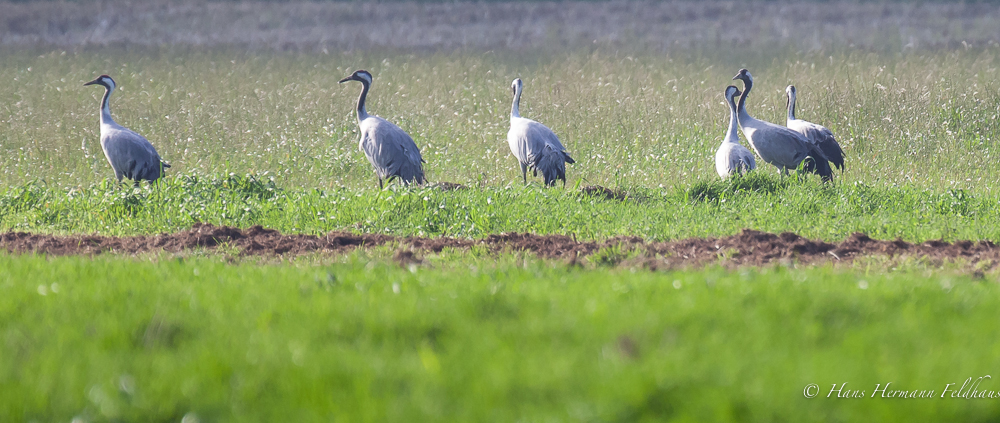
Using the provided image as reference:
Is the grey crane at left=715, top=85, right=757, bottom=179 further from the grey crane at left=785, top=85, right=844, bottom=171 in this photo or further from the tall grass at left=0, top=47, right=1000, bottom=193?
the grey crane at left=785, top=85, right=844, bottom=171

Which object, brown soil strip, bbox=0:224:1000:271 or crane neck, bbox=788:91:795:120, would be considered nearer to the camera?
brown soil strip, bbox=0:224:1000:271

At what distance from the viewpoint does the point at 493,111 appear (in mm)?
16891

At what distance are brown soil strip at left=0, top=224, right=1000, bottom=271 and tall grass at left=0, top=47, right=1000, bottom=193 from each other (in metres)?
3.75

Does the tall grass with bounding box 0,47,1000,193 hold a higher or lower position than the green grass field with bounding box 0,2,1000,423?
lower

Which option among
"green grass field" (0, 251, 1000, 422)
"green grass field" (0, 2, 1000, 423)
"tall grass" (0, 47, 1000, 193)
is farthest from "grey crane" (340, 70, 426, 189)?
"green grass field" (0, 251, 1000, 422)

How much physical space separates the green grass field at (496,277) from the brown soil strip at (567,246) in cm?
31

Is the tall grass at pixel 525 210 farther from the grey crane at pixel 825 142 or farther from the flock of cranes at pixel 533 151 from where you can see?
the grey crane at pixel 825 142

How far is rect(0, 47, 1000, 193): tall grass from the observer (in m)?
12.9

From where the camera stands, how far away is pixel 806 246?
284 inches

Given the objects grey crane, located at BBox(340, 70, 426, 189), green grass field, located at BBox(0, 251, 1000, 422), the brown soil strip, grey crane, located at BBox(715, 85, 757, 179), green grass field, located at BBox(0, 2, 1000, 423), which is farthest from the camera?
grey crane, located at BBox(340, 70, 426, 189)

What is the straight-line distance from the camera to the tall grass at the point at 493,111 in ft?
42.5

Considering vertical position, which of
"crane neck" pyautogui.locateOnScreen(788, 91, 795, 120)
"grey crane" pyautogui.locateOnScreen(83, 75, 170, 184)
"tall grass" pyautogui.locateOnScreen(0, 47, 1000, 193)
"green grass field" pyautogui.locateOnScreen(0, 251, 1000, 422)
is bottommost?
"tall grass" pyautogui.locateOnScreen(0, 47, 1000, 193)

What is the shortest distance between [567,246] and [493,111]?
9.65m

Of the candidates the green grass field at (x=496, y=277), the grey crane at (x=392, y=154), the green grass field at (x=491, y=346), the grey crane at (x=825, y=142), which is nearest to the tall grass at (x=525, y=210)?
the green grass field at (x=496, y=277)
